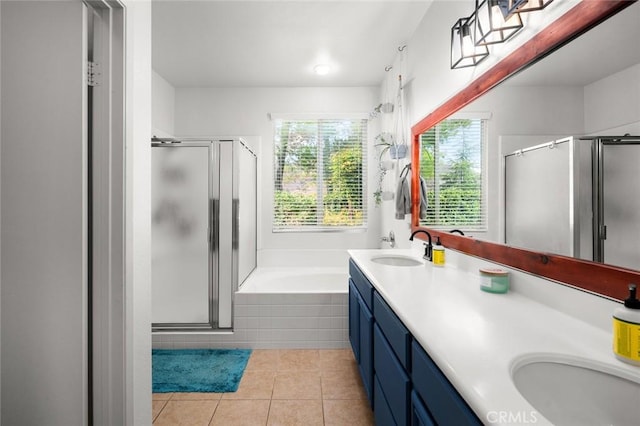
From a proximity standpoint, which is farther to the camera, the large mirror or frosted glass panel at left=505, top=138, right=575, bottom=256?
frosted glass panel at left=505, top=138, right=575, bottom=256

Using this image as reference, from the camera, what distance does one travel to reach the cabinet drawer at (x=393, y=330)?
36.5 inches

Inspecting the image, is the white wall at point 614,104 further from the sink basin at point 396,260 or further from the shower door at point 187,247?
the shower door at point 187,247

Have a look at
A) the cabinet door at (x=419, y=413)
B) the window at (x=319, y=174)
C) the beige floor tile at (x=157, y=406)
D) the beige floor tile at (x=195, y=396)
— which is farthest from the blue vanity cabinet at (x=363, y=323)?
the window at (x=319, y=174)

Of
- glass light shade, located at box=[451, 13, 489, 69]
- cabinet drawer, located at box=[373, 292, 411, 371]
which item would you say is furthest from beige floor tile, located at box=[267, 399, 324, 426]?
glass light shade, located at box=[451, 13, 489, 69]

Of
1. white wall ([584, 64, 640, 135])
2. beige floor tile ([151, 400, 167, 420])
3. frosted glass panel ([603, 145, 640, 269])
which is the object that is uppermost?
white wall ([584, 64, 640, 135])

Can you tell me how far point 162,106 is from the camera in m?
3.16

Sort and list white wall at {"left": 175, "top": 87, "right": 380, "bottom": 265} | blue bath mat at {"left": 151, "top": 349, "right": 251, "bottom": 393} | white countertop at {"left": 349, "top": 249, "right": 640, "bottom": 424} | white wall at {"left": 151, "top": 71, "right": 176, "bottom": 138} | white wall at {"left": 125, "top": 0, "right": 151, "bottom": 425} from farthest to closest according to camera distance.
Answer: white wall at {"left": 175, "top": 87, "right": 380, "bottom": 265}, white wall at {"left": 151, "top": 71, "right": 176, "bottom": 138}, blue bath mat at {"left": 151, "top": 349, "right": 251, "bottom": 393}, white wall at {"left": 125, "top": 0, "right": 151, "bottom": 425}, white countertop at {"left": 349, "top": 249, "right": 640, "bottom": 424}

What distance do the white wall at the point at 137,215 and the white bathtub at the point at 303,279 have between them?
5.73 ft

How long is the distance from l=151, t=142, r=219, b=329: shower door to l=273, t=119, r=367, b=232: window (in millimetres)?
1055

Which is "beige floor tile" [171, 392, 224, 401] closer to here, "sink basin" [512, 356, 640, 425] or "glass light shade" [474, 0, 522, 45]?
"sink basin" [512, 356, 640, 425]

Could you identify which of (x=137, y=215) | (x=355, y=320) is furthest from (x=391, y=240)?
(x=137, y=215)

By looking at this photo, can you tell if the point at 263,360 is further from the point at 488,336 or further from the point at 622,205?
the point at 622,205

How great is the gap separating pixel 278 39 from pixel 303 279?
2361 mm

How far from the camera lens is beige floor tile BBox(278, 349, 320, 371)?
215 centimetres
